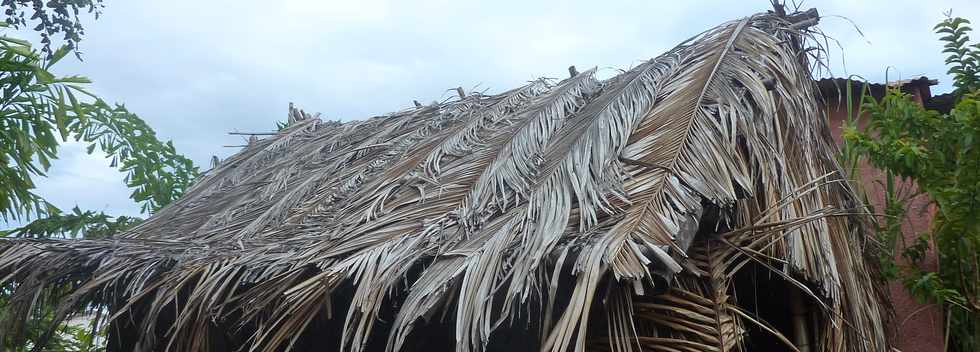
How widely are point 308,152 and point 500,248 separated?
3265 millimetres

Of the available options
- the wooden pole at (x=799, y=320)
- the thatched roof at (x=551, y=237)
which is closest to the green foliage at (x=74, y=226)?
the thatched roof at (x=551, y=237)

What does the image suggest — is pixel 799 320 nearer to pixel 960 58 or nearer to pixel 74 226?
pixel 960 58

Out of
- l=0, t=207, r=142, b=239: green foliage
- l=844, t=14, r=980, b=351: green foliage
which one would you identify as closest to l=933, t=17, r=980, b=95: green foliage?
l=844, t=14, r=980, b=351: green foliage

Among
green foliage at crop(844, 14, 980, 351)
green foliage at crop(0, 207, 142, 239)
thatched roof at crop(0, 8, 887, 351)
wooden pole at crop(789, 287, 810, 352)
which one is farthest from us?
green foliage at crop(0, 207, 142, 239)

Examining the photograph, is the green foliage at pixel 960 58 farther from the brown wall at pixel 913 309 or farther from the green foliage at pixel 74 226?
the green foliage at pixel 74 226

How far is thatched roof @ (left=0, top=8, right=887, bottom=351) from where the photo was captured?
2.69m

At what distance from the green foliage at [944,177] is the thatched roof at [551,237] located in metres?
0.46

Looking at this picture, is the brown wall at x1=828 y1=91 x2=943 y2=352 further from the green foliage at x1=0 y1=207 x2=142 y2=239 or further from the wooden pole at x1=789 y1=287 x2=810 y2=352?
the green foliage at x1=0 y1=207 x2=142 y2=239

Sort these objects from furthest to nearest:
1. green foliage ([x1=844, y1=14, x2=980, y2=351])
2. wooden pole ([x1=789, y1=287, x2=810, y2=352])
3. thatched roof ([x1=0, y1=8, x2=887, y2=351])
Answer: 1. green foliage ([x1=844, y1=14, x2=980, y2=351])
2. wooden pole ([x1=789, y1=287, x2=810, y2=352])
3. thatched roof ([x1=0, y1=8, x2=887, y2=351])

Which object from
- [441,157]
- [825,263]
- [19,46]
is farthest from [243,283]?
[19,46]

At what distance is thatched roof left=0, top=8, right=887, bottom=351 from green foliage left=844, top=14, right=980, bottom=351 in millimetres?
463

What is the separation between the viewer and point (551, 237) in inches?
105

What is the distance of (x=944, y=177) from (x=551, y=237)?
2.91m

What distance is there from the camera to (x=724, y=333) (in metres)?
3.03
